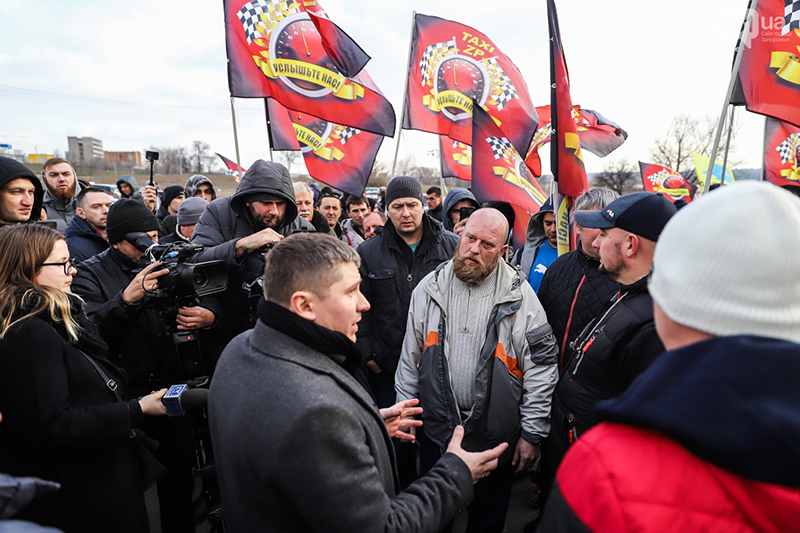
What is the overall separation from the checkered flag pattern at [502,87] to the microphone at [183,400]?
5517mm

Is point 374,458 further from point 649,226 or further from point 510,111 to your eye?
point 510,111

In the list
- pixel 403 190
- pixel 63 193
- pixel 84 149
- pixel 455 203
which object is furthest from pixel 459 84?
pixel 84 149

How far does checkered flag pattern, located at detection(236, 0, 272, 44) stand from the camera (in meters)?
4.55

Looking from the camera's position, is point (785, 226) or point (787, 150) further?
point (787, 150)

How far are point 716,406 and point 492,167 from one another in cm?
429

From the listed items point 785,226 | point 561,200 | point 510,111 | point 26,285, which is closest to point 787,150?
point 510,111

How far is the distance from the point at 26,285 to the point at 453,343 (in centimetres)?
206

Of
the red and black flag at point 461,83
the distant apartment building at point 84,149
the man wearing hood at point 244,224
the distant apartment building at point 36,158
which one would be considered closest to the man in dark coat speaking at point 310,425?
the man wearing hood at point 244,224

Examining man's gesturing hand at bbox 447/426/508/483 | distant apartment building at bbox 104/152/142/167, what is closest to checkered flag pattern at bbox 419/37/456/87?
man's gesturing hand at bbox 447/426/508/483

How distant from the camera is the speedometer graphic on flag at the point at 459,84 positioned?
612cm

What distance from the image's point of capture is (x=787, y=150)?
284 inches

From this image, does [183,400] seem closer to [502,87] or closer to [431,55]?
[502,87]

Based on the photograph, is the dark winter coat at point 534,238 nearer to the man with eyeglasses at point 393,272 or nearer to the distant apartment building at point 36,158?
the man with eyeglasses at point 393,272

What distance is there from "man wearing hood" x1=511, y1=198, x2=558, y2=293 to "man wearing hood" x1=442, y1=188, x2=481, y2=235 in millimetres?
1071
